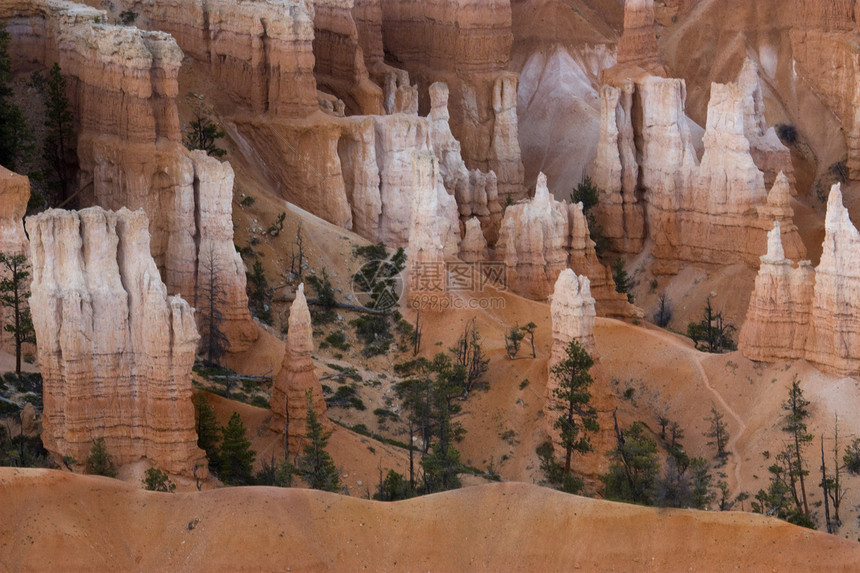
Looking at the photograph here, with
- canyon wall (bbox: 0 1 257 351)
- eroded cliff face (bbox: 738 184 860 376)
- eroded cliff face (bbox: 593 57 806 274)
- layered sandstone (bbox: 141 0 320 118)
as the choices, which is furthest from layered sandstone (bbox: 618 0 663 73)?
canyon wall (bbox: 0 1 257 351)

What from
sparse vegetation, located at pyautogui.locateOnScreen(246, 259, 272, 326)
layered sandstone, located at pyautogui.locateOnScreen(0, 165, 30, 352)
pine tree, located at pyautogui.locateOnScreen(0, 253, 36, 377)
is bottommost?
sparse vegetation, located at pyautogui.locateOnScreen(246, 259, 272, 326)

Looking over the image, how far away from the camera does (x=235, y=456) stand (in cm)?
6731

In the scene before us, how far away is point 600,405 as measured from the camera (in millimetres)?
74000

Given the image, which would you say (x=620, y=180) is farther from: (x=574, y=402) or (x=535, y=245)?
(x=574, y=402)

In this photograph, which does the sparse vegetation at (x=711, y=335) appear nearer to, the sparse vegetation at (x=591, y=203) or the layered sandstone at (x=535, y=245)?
the layered sandstone at (x=535, y=245)

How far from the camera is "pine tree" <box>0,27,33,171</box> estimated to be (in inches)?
3130

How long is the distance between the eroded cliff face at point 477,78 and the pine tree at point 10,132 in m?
38.1

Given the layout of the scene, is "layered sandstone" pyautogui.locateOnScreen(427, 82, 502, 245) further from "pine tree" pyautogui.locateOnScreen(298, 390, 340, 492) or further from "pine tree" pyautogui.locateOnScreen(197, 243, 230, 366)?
"pine tree" pyautogui.locateOnScreen(298, 390, 340, 492)

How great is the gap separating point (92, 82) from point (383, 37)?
4083cm

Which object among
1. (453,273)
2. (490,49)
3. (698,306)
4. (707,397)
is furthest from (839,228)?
(490,49)

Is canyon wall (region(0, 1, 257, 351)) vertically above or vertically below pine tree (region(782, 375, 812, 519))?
above

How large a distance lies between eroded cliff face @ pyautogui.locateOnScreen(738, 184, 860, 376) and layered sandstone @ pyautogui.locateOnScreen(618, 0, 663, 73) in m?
37.8

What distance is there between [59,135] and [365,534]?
3119 centimetres

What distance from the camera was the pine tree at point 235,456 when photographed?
A: 66.7 m
